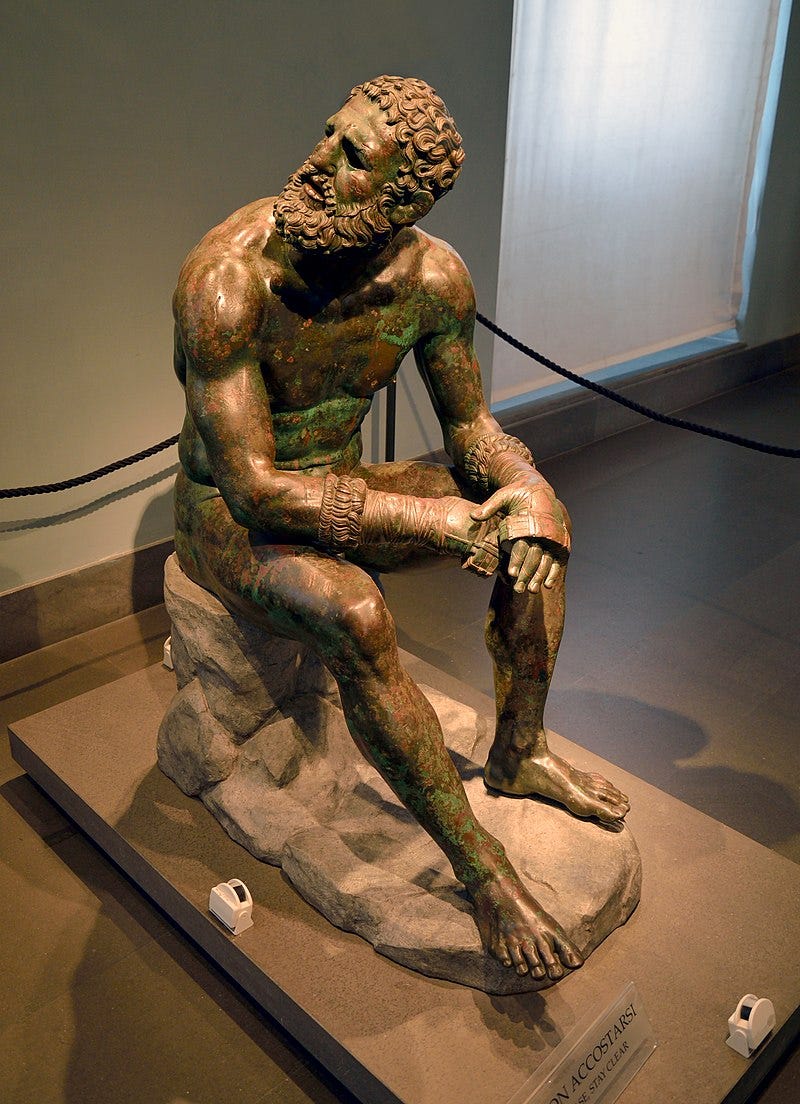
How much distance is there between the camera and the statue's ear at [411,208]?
2.56 m

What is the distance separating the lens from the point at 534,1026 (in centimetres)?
259

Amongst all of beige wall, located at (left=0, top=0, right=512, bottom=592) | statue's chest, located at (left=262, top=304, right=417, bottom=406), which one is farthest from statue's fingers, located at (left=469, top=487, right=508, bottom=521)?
beige wall, located at (left=0, top=0, right=512, bottom=592)

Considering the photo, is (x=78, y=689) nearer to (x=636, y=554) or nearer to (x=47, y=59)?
(x=47, y=59)

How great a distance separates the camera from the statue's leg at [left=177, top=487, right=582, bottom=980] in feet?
8.46

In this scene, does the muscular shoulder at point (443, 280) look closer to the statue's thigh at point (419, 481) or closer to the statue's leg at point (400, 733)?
the statue's thigh at point (419, 481)

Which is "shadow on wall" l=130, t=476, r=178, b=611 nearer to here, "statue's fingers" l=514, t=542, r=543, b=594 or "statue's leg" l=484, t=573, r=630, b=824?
"statue's leg" l=484, t=573, r=630, b=824

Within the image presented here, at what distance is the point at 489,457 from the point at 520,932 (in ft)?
3.87

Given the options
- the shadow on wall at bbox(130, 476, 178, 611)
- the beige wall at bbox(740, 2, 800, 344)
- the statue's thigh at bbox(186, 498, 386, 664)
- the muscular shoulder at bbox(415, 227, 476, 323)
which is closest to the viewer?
the statue's thigh at bbox(186, 498, 386, 664)

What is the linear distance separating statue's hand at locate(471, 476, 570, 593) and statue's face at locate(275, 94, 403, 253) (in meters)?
0.67

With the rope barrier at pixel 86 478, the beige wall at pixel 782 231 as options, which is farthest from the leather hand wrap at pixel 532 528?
the beige wall at pixel 782 231

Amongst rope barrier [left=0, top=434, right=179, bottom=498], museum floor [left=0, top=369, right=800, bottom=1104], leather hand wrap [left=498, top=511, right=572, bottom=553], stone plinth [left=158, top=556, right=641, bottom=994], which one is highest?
leather hand wrap [left=498, top=511, right=572, bottom=553]

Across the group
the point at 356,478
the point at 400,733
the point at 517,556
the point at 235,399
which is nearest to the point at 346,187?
the point at 235,399

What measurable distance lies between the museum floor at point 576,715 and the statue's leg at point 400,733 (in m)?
0.41

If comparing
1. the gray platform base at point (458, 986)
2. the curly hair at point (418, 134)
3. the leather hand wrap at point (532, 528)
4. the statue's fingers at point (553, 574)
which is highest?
the curly hair at point (418, 134)
